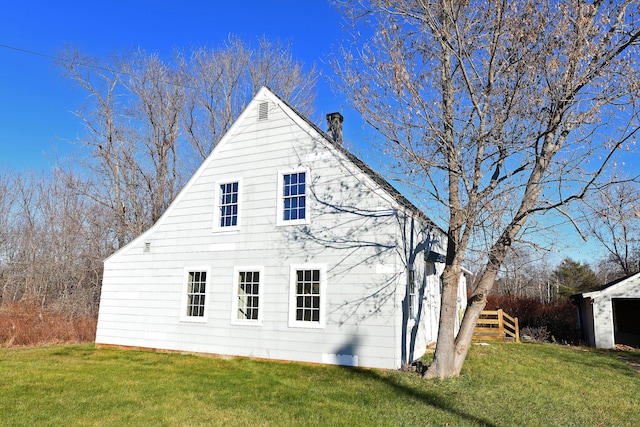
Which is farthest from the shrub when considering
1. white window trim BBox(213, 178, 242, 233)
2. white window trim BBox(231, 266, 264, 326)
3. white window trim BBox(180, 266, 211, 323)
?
white window trim BBox(231, 266, 264, 326)

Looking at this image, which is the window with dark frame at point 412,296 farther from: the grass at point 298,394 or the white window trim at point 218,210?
the white window trim at point 218,210

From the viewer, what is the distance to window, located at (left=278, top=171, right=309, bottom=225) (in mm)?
11016

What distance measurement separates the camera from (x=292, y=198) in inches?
442

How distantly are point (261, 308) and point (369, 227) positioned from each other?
3.57m

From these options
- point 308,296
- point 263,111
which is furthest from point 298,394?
point 263,111

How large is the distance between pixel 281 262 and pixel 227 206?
8.65 ft

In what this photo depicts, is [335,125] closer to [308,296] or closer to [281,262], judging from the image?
[281,262]

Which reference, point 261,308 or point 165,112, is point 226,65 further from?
point 261,308

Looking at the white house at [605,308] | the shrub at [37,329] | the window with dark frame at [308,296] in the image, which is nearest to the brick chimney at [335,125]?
the window with dark frame at [308,296]

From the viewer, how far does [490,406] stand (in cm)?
683

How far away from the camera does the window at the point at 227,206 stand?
12.0 meters

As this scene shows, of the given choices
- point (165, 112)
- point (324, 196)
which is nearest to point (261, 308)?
point (324, 196)

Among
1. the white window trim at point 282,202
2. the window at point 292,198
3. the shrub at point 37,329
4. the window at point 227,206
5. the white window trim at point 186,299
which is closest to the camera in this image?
the white window trim at point 282,202

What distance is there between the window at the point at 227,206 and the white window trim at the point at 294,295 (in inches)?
95.5
